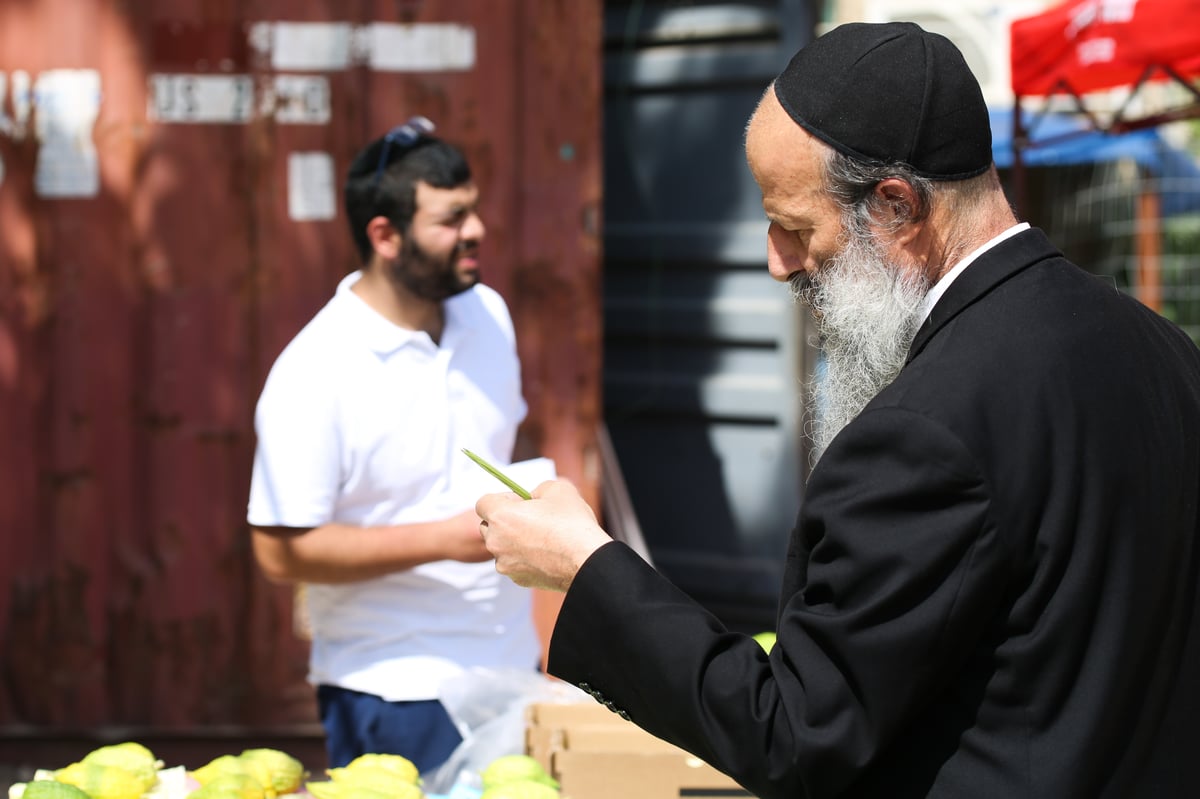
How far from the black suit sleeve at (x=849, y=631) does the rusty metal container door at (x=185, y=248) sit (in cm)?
305

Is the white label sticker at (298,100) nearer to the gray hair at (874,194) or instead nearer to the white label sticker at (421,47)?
the white label sticker at (421,47)

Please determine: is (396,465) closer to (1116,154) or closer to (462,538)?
(462,538)

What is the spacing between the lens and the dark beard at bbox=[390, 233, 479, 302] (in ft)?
9.58

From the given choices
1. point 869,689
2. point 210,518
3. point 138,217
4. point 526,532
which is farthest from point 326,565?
point 138,217

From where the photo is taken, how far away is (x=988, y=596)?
4.22 feet

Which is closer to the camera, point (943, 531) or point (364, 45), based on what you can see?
point (943, 531)

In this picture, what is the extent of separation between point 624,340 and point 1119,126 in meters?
2.08

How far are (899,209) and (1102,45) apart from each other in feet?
11.9

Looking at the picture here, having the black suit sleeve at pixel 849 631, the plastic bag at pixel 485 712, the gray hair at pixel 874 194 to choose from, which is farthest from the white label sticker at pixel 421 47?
the black suit sleeve at pixel 849 631

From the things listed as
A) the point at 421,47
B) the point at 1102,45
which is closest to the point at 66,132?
the point at 421,47

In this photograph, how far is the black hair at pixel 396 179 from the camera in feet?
9.80

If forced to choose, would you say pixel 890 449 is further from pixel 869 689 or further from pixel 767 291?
pixel 767 291

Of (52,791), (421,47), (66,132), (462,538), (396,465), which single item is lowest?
(52,791)

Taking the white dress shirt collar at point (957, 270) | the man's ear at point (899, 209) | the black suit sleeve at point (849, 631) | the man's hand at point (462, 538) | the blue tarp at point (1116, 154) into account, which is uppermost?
the blue tarp at point (1116, 154)
